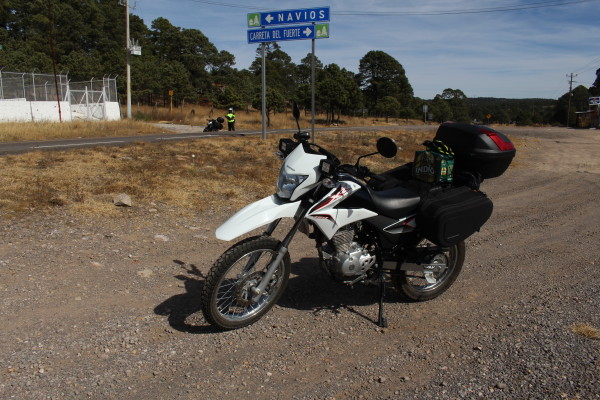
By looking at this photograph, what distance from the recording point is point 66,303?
403 centimetres

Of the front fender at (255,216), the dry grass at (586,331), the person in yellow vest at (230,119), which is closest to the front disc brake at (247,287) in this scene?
the front fender at (255,216)

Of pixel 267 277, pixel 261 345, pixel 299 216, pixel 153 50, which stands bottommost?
pixel 261 345

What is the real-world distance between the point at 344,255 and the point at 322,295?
0.87 m

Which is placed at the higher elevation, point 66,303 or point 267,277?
point 267,277

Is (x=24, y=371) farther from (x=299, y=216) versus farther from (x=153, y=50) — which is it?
(x=153, y=50)

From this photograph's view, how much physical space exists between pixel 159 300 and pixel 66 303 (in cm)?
77

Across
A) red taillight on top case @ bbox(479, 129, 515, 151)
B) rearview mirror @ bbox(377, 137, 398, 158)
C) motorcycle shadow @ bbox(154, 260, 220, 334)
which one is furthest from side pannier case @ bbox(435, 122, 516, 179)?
motorcycle shadow @ bbox(154, 260, 220, 334)

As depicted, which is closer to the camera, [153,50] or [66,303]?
[66,303]

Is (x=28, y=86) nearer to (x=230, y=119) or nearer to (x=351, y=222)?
(x=230, y=119)

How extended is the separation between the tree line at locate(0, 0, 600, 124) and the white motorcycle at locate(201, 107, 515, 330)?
34.2 metres

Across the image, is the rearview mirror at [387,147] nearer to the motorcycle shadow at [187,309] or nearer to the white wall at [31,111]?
the motorcycle shadow at [187,309]

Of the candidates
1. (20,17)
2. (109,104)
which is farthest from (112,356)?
(20,17)

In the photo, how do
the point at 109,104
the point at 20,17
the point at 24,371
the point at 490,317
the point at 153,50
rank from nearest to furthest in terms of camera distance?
the point at 24,371 < the point at 490,317 < the point at 109,104 < the point at 20,17 < the point at 153,50

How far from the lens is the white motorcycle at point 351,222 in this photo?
3455mm
